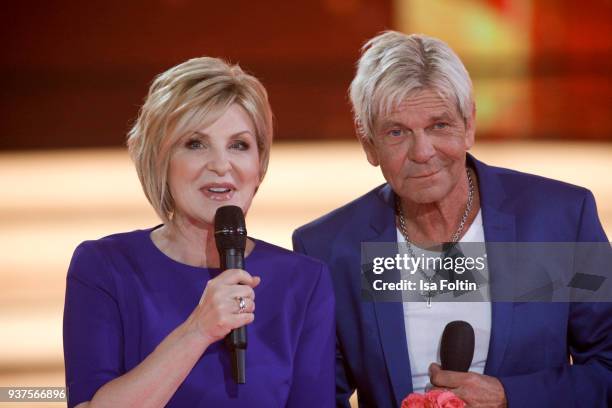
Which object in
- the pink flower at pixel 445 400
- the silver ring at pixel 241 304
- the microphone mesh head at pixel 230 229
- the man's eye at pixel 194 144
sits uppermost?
the man's eye at pixel 194 144

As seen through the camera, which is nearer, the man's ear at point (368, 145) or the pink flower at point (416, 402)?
the pink flower at point (416, 402)

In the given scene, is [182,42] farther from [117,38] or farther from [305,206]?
[305,206]

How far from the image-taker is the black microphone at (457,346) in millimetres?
2037

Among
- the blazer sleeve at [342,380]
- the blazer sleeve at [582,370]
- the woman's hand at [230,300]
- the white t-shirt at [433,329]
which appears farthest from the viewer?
the blazer sleeve at [342,380]

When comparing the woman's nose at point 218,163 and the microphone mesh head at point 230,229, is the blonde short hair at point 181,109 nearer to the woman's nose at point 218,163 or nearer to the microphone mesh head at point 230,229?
the woman's nose at point 218,163

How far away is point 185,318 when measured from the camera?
205cm

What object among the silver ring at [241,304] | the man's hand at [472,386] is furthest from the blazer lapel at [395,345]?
the silver ring at [241,304]

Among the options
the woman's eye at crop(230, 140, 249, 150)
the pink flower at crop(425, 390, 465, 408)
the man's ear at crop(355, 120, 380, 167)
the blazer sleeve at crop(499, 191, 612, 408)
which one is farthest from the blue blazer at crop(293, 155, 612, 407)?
the woman's eye at crop(230, 140, 249, 150)

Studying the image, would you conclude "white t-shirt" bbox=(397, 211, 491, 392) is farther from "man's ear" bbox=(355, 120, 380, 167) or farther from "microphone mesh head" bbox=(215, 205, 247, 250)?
"microphone mesh head" bbox=(215, 205, 247, 250)

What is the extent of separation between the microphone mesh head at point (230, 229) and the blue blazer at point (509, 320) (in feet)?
1.94

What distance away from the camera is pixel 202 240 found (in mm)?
2139

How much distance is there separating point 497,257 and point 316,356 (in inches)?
21.3

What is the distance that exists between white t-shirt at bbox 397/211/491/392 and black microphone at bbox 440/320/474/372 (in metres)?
0.20

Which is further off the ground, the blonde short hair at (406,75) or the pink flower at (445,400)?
the blonde short hair at (406,75)
